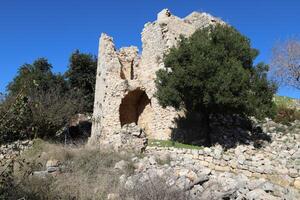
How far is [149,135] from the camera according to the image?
62.8 feet

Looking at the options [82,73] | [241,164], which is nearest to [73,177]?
[241,164]

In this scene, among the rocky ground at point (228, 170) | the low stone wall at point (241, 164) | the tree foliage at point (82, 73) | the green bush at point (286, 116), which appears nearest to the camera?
the rocky ground at point (228, 170)

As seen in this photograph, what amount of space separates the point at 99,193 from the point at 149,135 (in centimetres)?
1045

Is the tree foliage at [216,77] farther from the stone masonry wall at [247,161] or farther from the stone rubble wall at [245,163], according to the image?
the stone rubble wall at [245,163]

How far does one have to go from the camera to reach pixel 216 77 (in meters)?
15.1

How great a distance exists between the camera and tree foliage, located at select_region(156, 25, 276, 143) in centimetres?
1511

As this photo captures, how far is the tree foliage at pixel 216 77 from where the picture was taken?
15.1 m

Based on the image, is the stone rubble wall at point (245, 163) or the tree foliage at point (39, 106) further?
the stone rubble wall at point (245, 163)

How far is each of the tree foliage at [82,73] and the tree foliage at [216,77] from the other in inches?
500

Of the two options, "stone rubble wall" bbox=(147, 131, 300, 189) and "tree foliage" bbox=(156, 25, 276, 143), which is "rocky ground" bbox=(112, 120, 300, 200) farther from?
"tree foliage" bbox=(156, 25, 276, 143)

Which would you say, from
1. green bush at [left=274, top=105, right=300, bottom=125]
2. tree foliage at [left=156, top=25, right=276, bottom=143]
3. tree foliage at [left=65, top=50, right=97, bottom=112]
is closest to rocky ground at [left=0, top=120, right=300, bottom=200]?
tree foliage at [left=156, top=25, right=276, bottom=143]

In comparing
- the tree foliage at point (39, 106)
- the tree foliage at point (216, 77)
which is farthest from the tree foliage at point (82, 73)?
the tree foliage at point (216, 77)

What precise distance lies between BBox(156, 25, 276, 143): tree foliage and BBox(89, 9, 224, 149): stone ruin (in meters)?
1.72

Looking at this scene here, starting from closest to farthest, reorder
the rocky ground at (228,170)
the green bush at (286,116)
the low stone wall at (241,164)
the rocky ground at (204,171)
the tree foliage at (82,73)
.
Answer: the rocky ground at (204,171) < the rocky ground at (228,170) < the low stone wall at (241,164) < the green bush at (286,116) < the tree foliage at (82,73)
